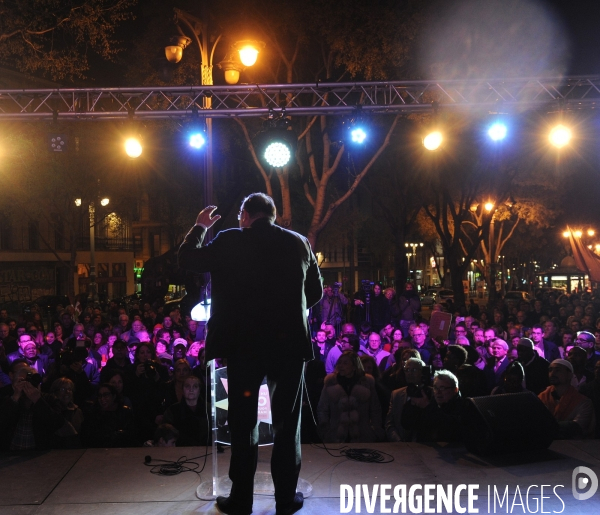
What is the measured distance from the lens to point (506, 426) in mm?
4562

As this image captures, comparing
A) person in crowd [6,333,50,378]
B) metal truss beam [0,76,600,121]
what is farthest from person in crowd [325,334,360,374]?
person in crowd [6,333,50,378]

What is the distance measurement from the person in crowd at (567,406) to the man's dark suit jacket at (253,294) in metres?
3.19

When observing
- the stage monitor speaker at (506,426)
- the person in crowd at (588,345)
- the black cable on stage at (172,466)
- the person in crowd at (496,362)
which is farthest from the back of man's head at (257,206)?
the person in crowd at (588,345)

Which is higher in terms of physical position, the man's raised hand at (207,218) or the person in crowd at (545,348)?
the man's raised hand at (207,218)

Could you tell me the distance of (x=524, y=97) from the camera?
10102 mm

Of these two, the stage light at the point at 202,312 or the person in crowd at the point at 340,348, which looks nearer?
the stage light at the point at 202,312

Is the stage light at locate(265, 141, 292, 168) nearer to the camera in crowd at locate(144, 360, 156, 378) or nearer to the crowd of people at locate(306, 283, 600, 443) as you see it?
the crowd of people at locate(306, 283, 600, 443)

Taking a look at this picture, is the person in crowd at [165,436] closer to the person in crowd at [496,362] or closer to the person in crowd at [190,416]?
the person in crowd at [190,416]

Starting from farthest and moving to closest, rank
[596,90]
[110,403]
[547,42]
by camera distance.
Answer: [547,42] → [596,90] → [110,403]

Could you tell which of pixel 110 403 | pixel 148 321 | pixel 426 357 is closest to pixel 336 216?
pixel 148 321

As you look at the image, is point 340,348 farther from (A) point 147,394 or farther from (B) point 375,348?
(A) point 147,394

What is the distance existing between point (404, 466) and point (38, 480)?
7.81 feet

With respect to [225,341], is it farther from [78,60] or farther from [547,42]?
[547,42]

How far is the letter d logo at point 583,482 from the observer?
12.6ft
